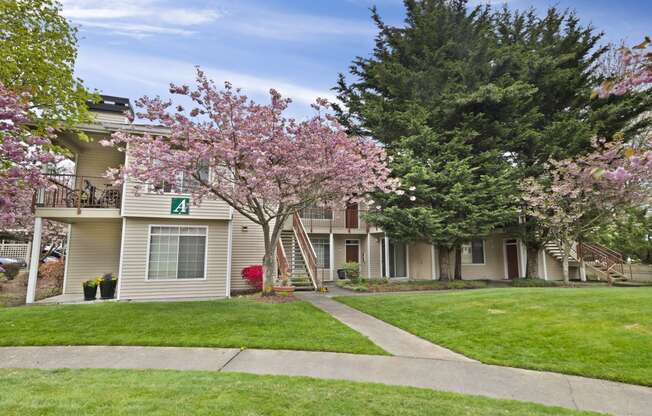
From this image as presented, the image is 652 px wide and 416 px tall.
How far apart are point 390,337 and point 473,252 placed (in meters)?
14.5

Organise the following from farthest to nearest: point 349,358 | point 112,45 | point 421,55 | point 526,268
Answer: point 526,268 → point 421,55 → point 112,45 → point 349,358

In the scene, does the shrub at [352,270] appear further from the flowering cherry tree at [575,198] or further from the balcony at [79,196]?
the balcony at [79,196]

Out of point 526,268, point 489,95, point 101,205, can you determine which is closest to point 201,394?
point 101,205

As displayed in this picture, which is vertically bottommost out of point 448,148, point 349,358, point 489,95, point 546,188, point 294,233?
point 349,358

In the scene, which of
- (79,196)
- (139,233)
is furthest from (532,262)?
(79,196)

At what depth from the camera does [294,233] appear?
16328 mm

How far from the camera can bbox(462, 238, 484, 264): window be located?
19531 mm

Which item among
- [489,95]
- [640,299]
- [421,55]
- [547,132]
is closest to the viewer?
[640,299]

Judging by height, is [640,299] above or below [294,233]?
below

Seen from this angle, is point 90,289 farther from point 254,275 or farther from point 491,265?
point 491,265

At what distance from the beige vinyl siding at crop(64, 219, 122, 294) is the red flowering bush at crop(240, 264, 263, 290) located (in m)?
4.60

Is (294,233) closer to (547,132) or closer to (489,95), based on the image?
(489,95)

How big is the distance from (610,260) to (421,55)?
1468 cm

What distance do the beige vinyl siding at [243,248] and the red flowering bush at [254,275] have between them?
87 centimetres
